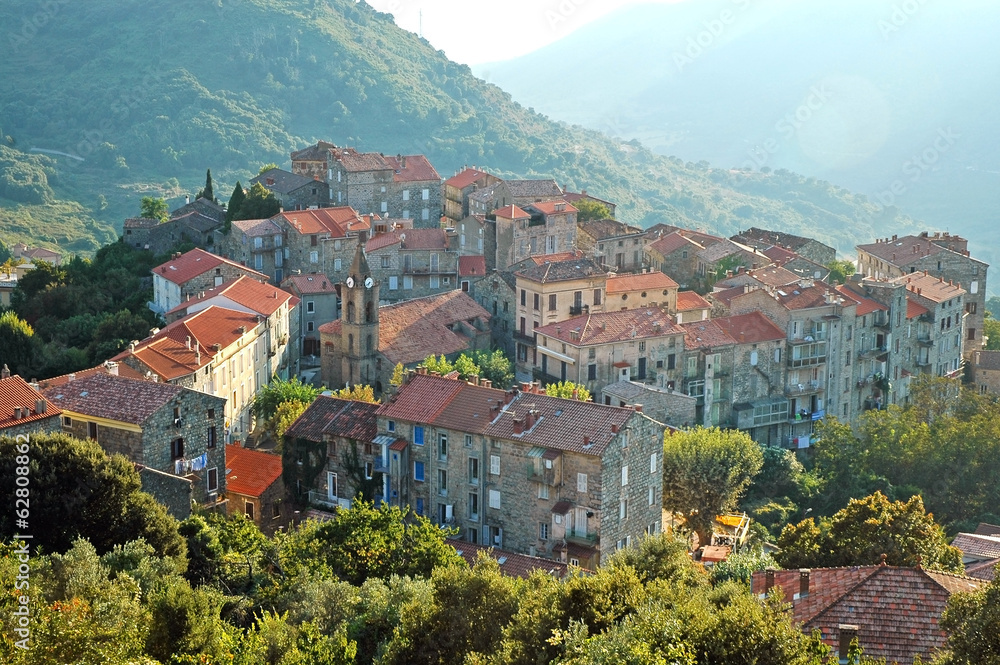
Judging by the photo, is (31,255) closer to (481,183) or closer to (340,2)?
(481,183)

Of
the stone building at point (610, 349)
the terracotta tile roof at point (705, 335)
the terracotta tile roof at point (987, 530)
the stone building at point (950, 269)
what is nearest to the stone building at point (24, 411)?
the stone building at point (610, 349)

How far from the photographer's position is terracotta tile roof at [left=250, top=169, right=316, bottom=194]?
90.4m

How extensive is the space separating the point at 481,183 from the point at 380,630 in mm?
58706

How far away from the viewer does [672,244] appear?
8838 centimetres

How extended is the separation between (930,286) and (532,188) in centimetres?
2587

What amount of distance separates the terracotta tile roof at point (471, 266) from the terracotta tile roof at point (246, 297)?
12097 mm

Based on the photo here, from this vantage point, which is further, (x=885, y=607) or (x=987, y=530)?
(x=987, y=530)

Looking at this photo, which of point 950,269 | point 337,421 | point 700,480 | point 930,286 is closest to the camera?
point 337,421

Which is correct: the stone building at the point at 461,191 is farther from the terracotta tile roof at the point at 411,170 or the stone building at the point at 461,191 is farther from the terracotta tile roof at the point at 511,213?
the terracotta tile roof at the point at 511,213

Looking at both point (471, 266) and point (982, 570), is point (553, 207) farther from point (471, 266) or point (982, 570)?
point (982, 570)

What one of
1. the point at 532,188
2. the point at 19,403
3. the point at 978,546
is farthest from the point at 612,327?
the point at 19,403

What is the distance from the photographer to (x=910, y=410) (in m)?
71.5

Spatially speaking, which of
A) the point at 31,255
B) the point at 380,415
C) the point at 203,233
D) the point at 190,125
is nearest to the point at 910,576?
the point at 380,415

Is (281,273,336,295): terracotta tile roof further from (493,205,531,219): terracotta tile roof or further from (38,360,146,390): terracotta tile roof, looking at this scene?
(38,360,146,390): terracotta tile roof
